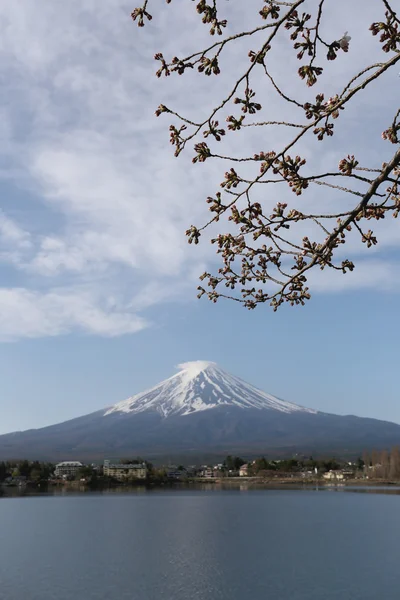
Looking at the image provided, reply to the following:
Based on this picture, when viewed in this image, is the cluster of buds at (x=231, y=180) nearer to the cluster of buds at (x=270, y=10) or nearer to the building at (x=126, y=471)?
the cluster of buds at (x=270, y=10)

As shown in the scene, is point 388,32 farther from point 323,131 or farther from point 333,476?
point 333,476

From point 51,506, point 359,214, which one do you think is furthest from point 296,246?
point 51,506

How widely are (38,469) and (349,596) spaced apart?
96.1 m

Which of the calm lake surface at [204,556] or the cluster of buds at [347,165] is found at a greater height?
the cluster of buds at [347,165]

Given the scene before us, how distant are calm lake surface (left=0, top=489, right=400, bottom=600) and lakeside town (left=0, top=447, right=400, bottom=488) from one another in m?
61.6

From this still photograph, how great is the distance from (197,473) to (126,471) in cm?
2098

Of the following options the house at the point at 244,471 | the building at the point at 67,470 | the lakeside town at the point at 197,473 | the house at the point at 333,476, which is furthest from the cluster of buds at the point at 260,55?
the house at the point at 244,471

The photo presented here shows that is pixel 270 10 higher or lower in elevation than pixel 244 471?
higher

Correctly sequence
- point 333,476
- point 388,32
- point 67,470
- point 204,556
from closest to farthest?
point 388,32
point 204,556
point 333,476
point 67,470

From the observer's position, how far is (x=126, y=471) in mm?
112125

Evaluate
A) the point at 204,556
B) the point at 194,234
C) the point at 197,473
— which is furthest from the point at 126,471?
the point at 194,234

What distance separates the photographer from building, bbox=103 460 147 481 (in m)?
109

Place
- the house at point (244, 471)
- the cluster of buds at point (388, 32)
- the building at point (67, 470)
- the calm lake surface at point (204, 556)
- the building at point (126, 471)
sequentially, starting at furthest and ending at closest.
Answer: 1. the house at point (244, 471)
2. the building at point (67, 470)
3. the building at point (126, 471)
4. the calm lake surface at point (204, 556)
5. the cluster of buds at point (388, 32)

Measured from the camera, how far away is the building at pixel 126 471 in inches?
4286
